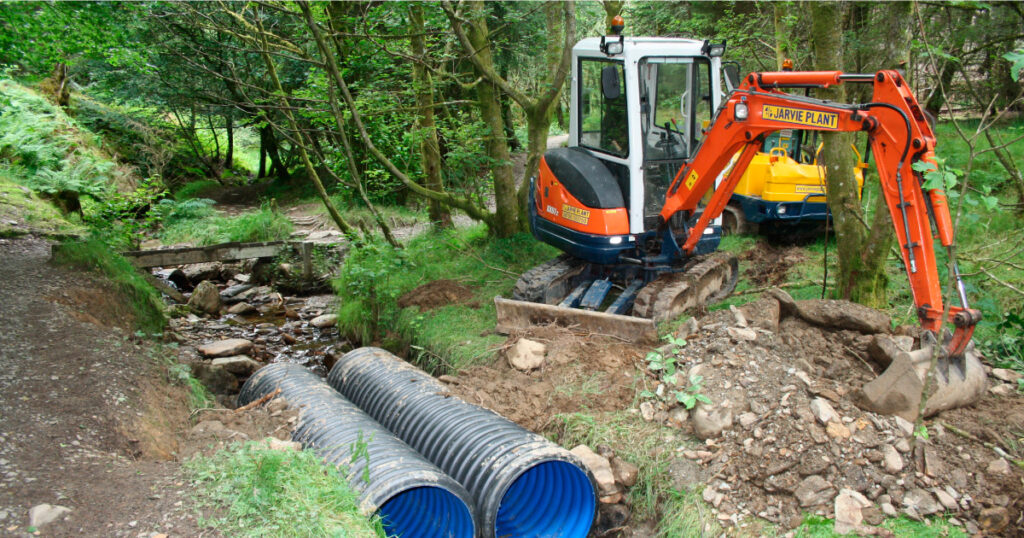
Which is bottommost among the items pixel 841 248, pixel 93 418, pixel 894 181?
pixel 93 418

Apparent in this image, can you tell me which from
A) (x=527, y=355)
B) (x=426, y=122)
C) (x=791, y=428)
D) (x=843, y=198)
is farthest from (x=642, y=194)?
(x=426, y=122)

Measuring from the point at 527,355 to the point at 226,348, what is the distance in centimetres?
435

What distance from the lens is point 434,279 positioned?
927 centimetres

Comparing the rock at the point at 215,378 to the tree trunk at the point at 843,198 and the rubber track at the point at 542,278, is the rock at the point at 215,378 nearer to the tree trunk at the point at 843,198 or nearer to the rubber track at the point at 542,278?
the rubber track at the point at 542,278

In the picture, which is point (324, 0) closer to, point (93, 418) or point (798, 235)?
point (93, 418)

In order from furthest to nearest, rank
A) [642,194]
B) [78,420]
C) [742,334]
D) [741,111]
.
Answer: [642,194], [741,111], [742,334], [78,420]

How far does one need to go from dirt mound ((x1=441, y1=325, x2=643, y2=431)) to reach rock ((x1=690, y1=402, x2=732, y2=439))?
605 mm

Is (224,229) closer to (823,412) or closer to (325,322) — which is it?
(325,322)

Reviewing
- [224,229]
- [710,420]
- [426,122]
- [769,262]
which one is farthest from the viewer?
[224,229]

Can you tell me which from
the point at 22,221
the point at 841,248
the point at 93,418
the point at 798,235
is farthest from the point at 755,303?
the point at 22,221

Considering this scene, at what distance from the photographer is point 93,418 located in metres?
4.62

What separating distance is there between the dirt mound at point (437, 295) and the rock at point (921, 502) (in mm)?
5172

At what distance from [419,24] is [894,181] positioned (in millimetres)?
6862

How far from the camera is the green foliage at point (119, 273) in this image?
8055 millimetres
